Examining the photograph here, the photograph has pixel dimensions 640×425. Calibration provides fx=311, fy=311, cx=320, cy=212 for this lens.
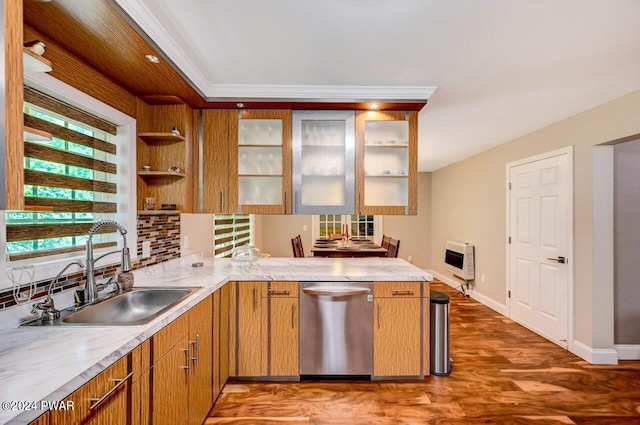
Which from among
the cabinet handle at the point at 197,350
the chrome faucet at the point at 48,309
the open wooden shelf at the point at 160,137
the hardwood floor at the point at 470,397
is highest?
the open wooden shelf at the point at 160,137

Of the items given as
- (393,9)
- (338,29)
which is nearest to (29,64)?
(338,29)

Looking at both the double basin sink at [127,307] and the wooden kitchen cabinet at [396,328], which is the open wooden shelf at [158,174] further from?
the wooden kitchen cabinet at [396,328]

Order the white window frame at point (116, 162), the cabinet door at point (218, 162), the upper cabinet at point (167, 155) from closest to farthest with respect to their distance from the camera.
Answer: the white window frame at point (116, 162) < the upper cabinet at point (167, 155) < the cabinet door at point (218, 162)

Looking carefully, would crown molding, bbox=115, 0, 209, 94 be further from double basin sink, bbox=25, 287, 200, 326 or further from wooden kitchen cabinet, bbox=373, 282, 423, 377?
wooden kitchen cabinet, bbox=373, 282, 423, 377

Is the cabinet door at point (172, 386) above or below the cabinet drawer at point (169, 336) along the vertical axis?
below

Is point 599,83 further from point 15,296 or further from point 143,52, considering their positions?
point 15,296

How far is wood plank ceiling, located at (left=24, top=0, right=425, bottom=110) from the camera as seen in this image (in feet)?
4.65

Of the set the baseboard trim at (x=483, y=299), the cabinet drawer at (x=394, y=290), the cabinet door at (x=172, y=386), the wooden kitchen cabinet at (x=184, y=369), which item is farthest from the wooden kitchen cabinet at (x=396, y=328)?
the baseboard trim at (x=483, y=299)

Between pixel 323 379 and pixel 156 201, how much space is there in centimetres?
199

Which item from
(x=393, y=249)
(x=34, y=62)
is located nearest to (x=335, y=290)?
(x=34, y=62)

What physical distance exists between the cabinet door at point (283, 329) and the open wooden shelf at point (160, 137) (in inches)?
54.2

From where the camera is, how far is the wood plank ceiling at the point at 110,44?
142 centimetres

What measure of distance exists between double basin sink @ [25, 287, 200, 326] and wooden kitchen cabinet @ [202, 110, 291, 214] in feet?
3.21

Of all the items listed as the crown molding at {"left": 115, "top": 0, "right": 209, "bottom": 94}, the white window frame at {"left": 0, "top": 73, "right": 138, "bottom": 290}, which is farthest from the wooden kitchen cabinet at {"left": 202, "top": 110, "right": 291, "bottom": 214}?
the white window frame at {"left": 0, "top": 73, "right": 138, "bottom": 290}
